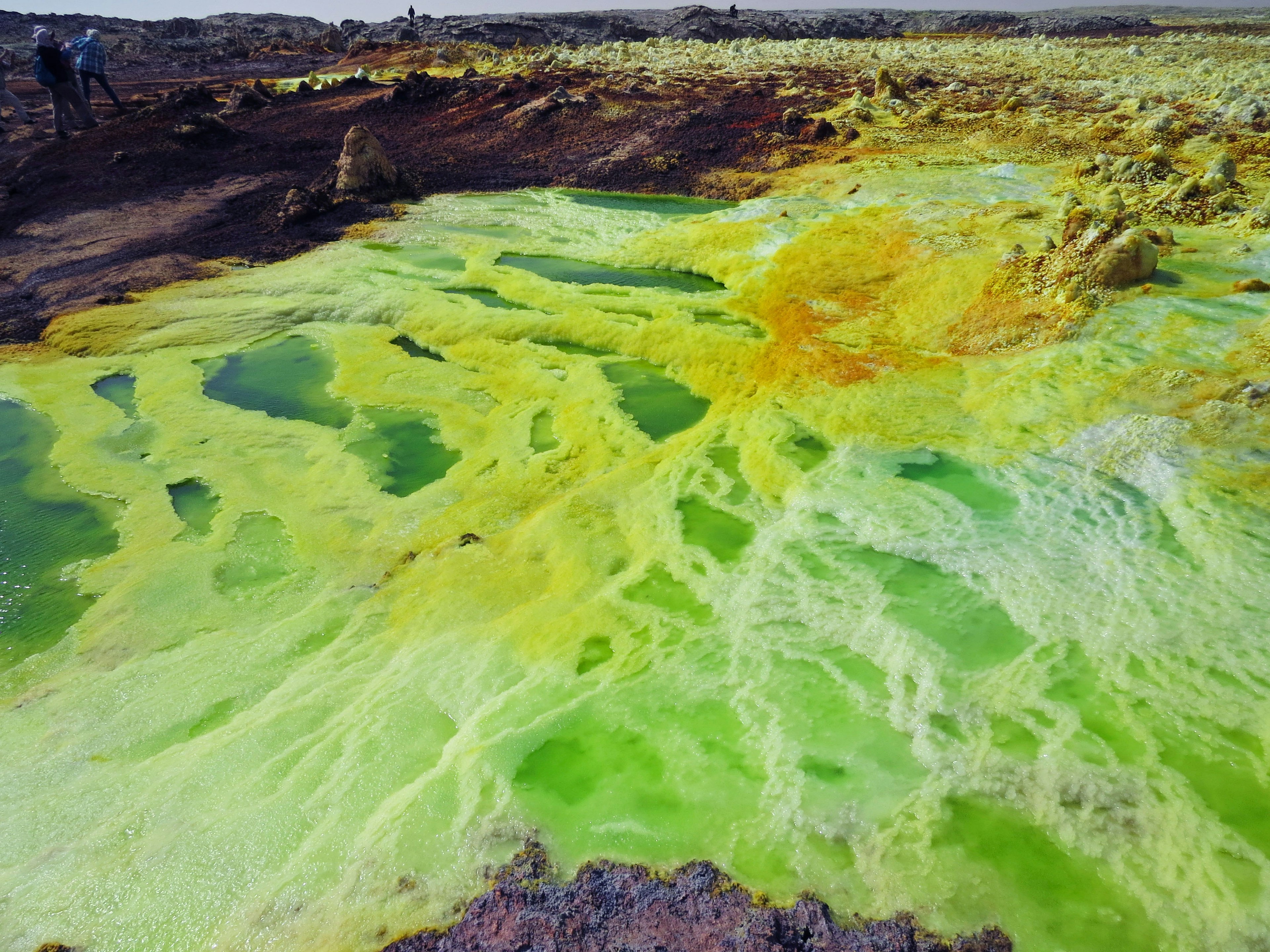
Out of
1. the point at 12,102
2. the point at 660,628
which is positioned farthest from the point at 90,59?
the point at 660,628

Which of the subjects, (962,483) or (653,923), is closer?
(653,923)

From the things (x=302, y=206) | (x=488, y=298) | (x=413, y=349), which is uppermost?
(x=302, y=206)

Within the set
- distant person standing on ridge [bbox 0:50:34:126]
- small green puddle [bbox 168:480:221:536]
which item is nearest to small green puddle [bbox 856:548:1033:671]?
small green puddle [bbox 168:480:221:536]

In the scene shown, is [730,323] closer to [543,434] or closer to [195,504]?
[543,434]

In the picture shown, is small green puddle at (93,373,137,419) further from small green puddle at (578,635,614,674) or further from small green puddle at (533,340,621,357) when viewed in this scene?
small green puddle at (578,635,614,674)

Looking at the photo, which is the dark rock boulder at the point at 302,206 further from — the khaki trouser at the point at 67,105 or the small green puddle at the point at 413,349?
the khaki trouser at the point at 67,105

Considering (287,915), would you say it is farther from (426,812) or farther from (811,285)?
(811,285)
